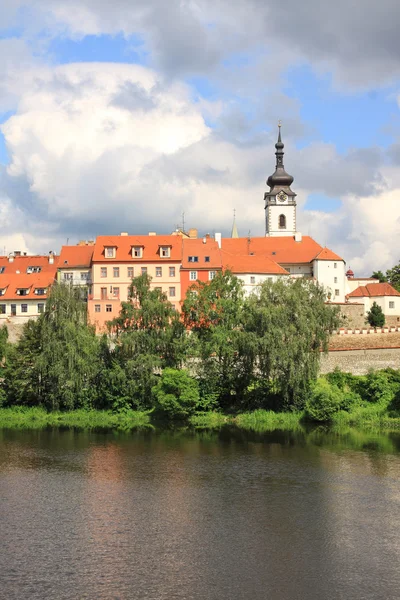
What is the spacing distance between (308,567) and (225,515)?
489cm

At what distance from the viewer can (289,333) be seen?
4041 centimetres

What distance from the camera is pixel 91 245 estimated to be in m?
62.9

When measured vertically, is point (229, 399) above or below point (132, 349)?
below

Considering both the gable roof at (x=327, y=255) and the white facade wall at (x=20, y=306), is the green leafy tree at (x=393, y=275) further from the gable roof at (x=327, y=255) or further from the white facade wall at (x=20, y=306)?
the white facade wall at (x=20, y=306)

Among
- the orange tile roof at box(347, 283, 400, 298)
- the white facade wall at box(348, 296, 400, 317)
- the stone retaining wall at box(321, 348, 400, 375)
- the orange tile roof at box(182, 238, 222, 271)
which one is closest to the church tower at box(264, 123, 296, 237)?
the orange tile roof at box(347, 283, 400, 298)

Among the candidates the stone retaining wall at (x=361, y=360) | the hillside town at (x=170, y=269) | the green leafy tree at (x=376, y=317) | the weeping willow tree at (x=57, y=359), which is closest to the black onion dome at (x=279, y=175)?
the hillside town at (x=170, y=269)

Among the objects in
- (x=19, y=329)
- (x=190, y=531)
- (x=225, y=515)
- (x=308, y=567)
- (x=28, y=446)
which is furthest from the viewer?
(x=19, y=329)

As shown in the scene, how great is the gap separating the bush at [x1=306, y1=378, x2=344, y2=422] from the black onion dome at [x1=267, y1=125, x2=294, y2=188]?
40739mm

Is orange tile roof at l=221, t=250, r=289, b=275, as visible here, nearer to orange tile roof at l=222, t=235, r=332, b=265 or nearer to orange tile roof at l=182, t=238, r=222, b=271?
orange tile roof at l=182, t=238, r=222, b=271

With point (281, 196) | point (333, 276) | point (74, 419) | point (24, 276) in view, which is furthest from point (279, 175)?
point (74, 419)

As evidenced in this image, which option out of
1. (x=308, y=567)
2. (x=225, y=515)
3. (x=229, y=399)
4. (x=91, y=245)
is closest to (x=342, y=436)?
(x=229, y=399)

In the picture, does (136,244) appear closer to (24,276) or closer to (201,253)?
(201,253)

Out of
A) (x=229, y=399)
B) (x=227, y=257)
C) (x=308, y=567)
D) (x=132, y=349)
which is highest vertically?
(x=227, y=257)

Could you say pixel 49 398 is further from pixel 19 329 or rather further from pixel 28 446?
pixel 19 329
